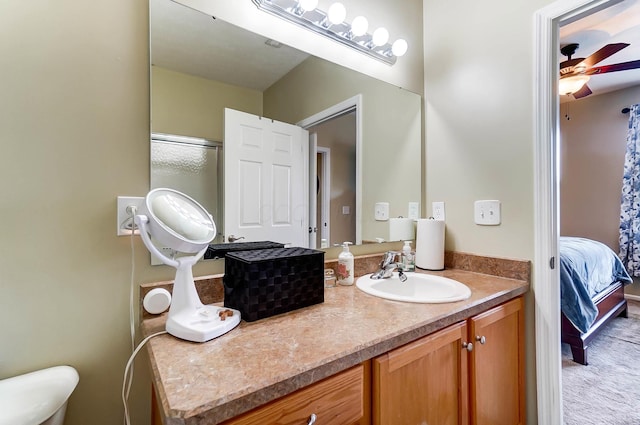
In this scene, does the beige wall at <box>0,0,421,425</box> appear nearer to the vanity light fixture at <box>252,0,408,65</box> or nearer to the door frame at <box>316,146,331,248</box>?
the vanity light fixture at <box>252,0,408,65</box>

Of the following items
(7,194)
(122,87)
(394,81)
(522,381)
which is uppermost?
(394,81)

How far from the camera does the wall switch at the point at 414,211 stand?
1.68 metres

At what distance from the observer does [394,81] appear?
5.25ft

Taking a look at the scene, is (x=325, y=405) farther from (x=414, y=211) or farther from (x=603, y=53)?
(x=603, y=53)

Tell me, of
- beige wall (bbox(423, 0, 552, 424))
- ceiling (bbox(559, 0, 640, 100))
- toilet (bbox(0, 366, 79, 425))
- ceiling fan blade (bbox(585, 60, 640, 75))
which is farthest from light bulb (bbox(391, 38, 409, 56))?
ceiling fan blade (bbox(585, 60, 640, 75))

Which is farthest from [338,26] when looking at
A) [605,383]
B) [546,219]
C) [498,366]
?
[605,383]

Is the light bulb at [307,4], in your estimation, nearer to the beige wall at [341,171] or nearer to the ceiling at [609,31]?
the beige wall at [341,171]

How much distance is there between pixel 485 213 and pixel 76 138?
1.58 m

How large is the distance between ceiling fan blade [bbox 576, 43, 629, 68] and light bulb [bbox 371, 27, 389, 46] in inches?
82.8

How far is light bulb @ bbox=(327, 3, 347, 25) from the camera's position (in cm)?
124

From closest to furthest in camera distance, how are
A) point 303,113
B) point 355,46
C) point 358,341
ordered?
point 358,341 < point 303,113 < point 355,46

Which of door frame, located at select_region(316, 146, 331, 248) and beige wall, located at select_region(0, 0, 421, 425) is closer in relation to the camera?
beige wall, located at select_region(0, 0, 421, 425)

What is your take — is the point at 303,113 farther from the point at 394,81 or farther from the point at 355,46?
the point at 394,81

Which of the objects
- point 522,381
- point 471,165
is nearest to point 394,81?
point 471,165
